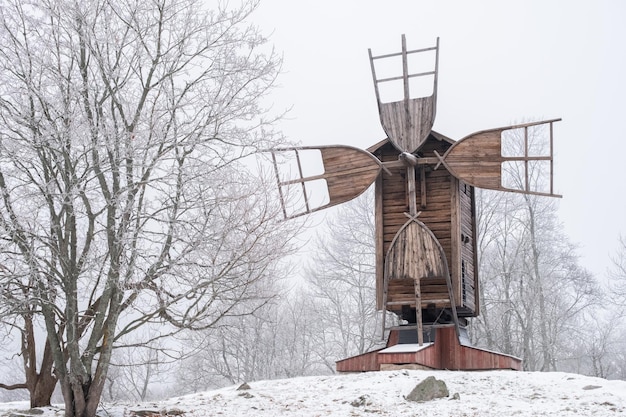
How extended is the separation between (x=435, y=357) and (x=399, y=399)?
374 cm

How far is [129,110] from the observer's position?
32.7 feet

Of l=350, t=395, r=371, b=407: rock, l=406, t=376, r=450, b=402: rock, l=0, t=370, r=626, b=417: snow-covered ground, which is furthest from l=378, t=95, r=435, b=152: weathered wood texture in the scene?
l=350, t=395, r=371, b=407: rock

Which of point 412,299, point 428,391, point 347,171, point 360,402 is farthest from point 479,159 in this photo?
point 360,402

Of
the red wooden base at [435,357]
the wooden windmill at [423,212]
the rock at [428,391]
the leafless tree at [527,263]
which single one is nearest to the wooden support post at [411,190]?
the wooden windmill at [423,212]

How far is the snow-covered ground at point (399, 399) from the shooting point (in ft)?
34.6

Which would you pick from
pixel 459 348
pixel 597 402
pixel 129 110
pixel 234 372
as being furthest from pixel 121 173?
pixel 234 372

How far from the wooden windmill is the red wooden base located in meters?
0.02

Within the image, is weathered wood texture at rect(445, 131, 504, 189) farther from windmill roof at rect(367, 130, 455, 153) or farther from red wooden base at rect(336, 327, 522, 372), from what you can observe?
red wooden base at rect(336, 327, 522, 372)

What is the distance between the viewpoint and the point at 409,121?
15.9 metres

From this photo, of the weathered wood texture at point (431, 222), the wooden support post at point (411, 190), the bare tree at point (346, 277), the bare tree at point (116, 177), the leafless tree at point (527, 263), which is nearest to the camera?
the bare tree at point (116, 177)

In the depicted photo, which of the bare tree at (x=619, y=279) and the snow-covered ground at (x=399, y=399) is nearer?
the snow-covered ground at (x=399, y=399)

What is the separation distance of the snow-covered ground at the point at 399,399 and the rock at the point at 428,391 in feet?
0.40

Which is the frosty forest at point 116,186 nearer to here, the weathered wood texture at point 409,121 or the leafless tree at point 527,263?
the weathered wood texture at point 409,121

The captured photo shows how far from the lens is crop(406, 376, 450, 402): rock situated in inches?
450
